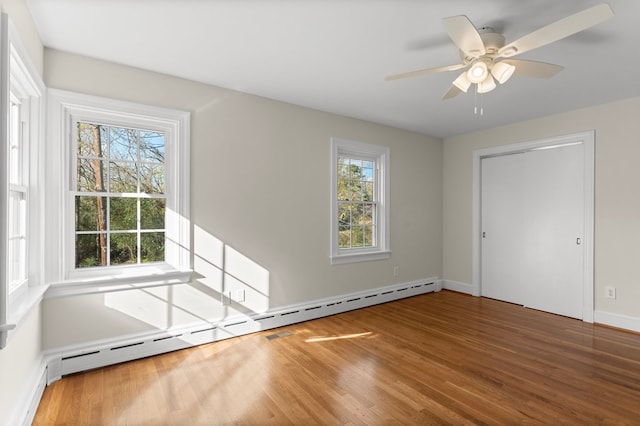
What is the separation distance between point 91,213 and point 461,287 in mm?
4870

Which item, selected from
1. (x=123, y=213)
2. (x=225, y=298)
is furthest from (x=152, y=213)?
(x=225, y=298)

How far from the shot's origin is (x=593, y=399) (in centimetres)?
219

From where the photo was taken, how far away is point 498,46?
207 centimetres

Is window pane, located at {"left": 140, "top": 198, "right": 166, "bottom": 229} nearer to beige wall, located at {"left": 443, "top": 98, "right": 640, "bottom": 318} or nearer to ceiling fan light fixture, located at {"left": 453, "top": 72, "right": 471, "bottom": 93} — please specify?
ceiling fan light fixture, located at {"left": 453, "top": 72, "right": 471, "bottom": 93}

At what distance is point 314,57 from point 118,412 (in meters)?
2.84

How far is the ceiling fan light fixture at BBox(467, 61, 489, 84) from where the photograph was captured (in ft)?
6.77

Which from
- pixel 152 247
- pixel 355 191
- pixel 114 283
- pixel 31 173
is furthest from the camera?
pixel 355 191

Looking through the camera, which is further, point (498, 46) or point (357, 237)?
point (357, 237)

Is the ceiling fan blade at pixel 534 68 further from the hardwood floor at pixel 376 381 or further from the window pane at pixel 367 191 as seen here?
the window pane at pixel 367 191

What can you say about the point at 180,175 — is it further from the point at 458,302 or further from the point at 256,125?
the point at 458,302

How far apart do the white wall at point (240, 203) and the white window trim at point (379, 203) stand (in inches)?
3.5

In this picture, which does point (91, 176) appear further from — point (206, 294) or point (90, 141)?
point (206, 294)

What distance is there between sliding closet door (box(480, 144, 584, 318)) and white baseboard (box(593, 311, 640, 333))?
0.21 metres

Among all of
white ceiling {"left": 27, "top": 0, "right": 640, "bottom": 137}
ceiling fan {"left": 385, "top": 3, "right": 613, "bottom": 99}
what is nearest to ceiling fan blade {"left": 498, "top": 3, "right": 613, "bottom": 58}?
ceiling fan {"left": 385, "top": 3, "right": 613, "bottom": 99}
